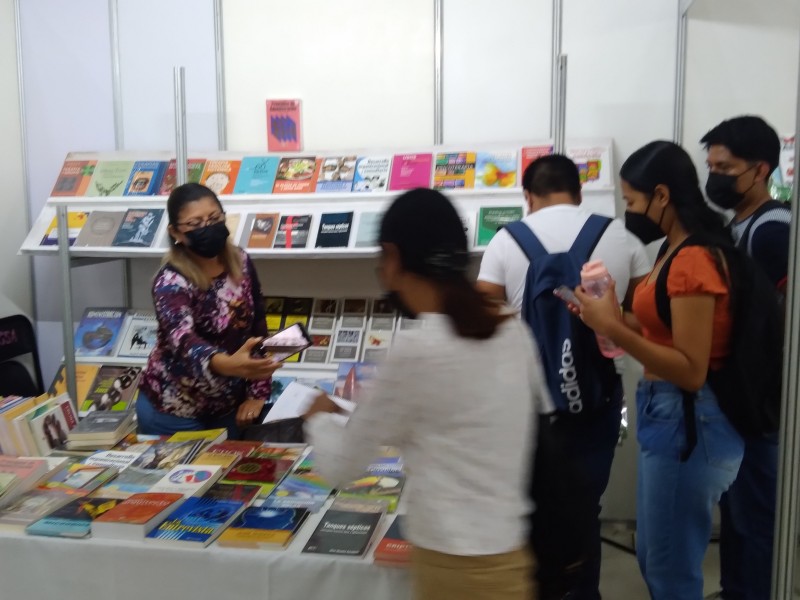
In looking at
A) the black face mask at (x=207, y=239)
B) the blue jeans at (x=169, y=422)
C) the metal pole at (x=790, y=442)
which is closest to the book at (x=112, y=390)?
the blue jeans at (x=169, y=422)

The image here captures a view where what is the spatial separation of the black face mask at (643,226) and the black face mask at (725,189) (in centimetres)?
48

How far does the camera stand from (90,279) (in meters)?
3.98

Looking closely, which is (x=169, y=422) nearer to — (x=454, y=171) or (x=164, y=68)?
(x=454, y=171)

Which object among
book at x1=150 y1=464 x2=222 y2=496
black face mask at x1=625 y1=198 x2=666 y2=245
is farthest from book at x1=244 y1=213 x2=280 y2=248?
black face mask at x1=625 y1=198 x2=666 y2=245

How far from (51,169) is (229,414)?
242 centimetres

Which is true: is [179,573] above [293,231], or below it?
below

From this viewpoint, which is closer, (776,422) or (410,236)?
(410,236)

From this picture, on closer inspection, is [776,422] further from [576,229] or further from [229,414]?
[229,414]

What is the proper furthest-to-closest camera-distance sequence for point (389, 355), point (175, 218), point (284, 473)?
point (175, 218), point (284, 473), point (389, 355)

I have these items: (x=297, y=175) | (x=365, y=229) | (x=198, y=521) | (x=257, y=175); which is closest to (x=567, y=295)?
(x=198, y=521)

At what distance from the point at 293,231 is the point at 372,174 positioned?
1.60 feet

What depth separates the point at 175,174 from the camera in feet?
11.8

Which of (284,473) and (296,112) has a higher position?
(296,112)

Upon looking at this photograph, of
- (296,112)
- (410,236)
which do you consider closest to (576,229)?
(410,236)
